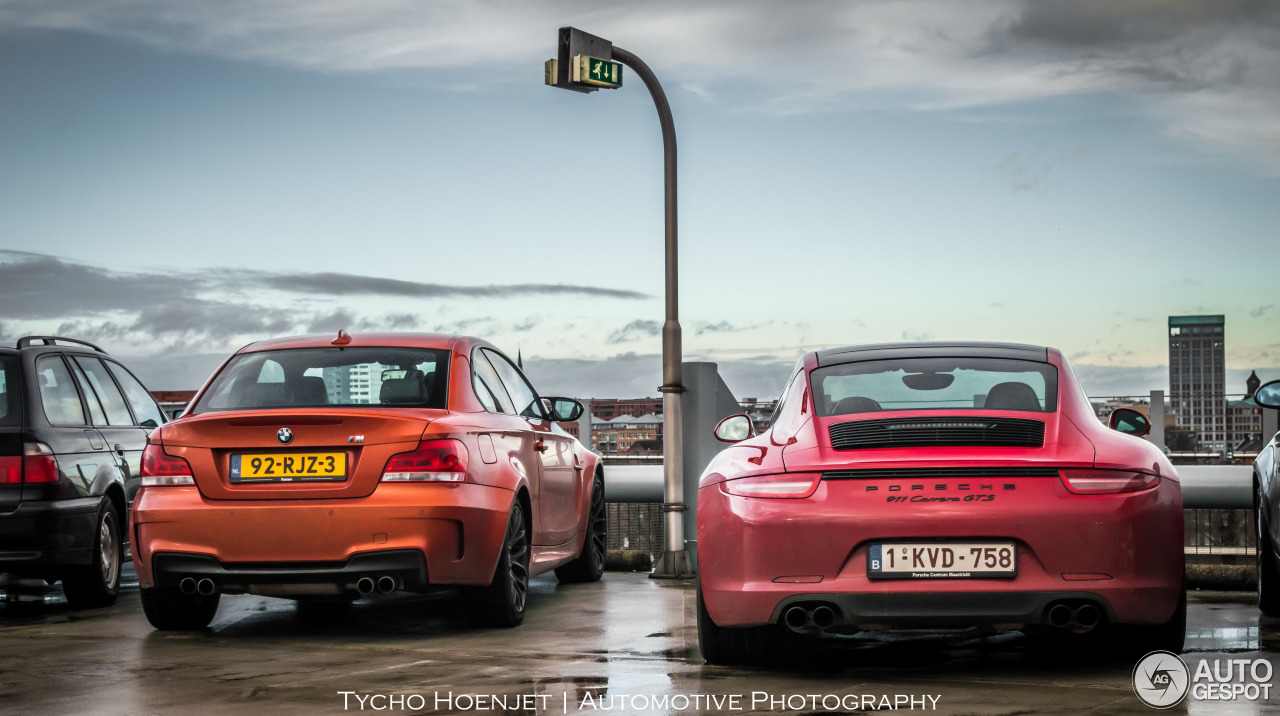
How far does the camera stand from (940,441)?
224 inches

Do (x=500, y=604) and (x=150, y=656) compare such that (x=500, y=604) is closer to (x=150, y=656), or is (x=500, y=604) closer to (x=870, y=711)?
(x=150, y=656)

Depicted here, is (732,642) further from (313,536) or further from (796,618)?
(313,536)

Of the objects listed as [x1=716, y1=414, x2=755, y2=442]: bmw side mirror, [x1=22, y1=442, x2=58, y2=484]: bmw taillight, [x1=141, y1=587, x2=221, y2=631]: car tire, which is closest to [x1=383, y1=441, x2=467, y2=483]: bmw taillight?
[x1=716, y1=414, x2=755, y2=442]: bmw side mirror

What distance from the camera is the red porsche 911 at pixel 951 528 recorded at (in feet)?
17.8

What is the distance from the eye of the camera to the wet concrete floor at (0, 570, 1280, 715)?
5375 mm

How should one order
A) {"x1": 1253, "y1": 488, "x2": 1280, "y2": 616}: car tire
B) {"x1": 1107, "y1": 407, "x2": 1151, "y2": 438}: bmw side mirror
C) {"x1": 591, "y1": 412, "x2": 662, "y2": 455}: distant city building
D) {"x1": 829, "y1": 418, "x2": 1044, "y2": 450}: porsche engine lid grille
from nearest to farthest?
{"x1": 829, "y1": 418, "x2": 1044, "y2": 450}: porsche engine lid grille < {"x1": 1107, "y1": 407, "x2": 1151, "y2": 438}: bmw side mirror < {"x1": 1253, "y1": 488, "x2": 1280, "y2": 616}: car tire < {"x1": 591, "y1": 412, "x2": 662, "y2": 455}: distant city building

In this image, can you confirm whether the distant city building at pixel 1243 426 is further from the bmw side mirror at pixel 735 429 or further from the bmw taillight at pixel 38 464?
A: the bmw taillight at pixel 38 464

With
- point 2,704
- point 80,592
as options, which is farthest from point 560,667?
point 80,592

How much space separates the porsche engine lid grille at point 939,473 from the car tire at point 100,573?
5458mm

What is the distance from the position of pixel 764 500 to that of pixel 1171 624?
1.76m

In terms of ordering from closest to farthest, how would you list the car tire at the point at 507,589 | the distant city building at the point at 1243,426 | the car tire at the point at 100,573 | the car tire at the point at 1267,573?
the car tire at the point at 507,589 < the car tire at the point at 1267,573 < the car tire at the point at 100,573 < the distant city building at the point at 1243,426

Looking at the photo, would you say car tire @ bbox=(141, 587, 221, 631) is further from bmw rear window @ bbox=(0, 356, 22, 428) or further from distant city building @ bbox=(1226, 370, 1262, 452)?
distant city building @ bbox=(1226, 370, 1262, 452)

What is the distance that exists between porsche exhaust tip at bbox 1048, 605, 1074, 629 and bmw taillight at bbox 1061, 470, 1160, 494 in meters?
0.44

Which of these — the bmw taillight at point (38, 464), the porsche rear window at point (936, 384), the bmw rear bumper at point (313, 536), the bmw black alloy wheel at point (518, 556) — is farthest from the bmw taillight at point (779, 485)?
the bmw taillight at point (38, 464)
